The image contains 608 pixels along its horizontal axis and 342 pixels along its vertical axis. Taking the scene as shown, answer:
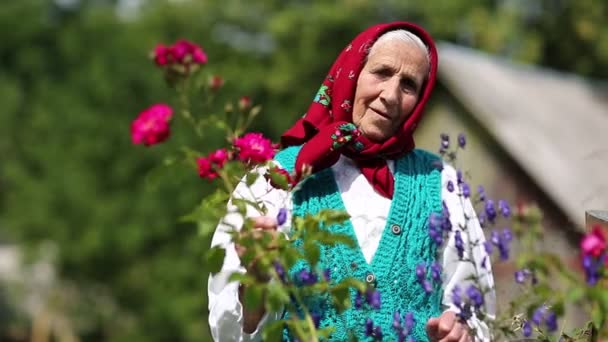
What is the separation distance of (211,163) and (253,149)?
0.11 metres

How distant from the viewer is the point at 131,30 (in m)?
20.8

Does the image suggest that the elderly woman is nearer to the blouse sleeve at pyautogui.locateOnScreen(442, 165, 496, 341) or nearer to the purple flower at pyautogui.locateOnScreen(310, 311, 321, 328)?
the blouse sleeve at pyautogui.locateOnScreen(442, 165, 496, 341)

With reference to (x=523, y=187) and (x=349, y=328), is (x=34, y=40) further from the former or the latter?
(x=349, y=328)

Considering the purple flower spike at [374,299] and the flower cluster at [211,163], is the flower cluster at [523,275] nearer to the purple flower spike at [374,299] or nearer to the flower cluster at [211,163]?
the purple flower spike at [374,299]

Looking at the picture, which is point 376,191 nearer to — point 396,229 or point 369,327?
point 396,229

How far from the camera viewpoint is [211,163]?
250 centimetres

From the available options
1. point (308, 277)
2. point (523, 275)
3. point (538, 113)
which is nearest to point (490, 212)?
point (523, 275)

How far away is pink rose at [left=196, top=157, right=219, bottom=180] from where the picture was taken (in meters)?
2.48

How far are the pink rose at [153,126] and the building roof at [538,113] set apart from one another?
5.31m

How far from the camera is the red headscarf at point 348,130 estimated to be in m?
2.86

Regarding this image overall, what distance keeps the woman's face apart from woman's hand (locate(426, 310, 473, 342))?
551 millimetres

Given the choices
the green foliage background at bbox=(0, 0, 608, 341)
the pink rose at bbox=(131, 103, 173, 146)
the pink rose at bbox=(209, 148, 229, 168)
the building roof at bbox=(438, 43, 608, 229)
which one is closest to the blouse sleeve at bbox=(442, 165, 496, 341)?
the pink rose at bbox=(209, 148, 229, 168)

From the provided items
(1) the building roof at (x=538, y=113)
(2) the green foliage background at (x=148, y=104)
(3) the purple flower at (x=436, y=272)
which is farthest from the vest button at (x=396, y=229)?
(2) the green foliage background at (x=148, y=104)

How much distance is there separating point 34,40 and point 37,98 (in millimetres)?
2048
